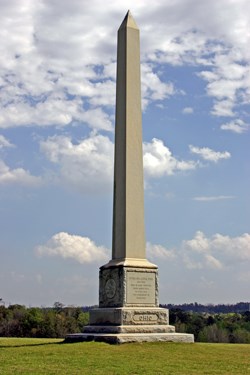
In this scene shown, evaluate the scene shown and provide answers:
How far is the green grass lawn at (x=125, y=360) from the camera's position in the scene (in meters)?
11.3

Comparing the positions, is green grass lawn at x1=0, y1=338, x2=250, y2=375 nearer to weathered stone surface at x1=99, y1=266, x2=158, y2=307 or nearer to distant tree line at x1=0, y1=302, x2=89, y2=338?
weathered stone surface at x1=99, y1=266, x2=158, y2=307

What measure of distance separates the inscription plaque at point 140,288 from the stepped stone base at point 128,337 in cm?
155

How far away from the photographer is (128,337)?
1658 centimetres

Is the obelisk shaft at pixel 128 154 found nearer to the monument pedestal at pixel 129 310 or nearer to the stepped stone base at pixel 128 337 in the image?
the monument pedestal at pixel 129 310

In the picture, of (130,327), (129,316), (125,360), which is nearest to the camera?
(125,360)

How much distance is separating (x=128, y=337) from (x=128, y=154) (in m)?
6.68

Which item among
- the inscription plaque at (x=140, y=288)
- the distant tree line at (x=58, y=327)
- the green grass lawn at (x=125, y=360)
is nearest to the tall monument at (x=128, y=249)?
the inscription plaque at (x=140, y=288)

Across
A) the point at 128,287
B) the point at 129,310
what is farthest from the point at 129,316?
the point at 128,287

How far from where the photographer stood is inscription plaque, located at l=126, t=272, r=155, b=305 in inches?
733

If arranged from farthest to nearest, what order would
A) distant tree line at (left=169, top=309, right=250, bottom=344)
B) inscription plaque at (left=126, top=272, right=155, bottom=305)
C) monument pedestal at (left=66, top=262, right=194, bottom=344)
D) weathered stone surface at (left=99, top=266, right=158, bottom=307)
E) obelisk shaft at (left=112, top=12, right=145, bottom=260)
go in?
distant tree line at (left=169, top=309, right=250, bottom=344)
obelisk shaft at (left=112, top=12, right=145, bottom=260)
inscription plaque at (left=126, top=272, right=155, bottom=305)
weathered stone surface at (left=99, top=266, right=158, bottom=307)
monument pedestal at (left=66, top=262, right=194, bottom=344)

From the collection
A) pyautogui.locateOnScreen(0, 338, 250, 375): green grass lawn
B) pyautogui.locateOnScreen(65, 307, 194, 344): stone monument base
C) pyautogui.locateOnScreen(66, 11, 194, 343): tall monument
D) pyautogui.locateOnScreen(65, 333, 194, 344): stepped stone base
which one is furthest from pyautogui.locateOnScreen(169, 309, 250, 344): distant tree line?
pyautogui.locateOnScreen(0, 338, 250, 375): green grass lawn

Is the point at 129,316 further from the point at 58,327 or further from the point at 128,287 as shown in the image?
the point at 58,327

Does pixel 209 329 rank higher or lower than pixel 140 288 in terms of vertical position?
lower

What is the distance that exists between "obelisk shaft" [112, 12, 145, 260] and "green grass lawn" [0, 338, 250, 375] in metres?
4.17
